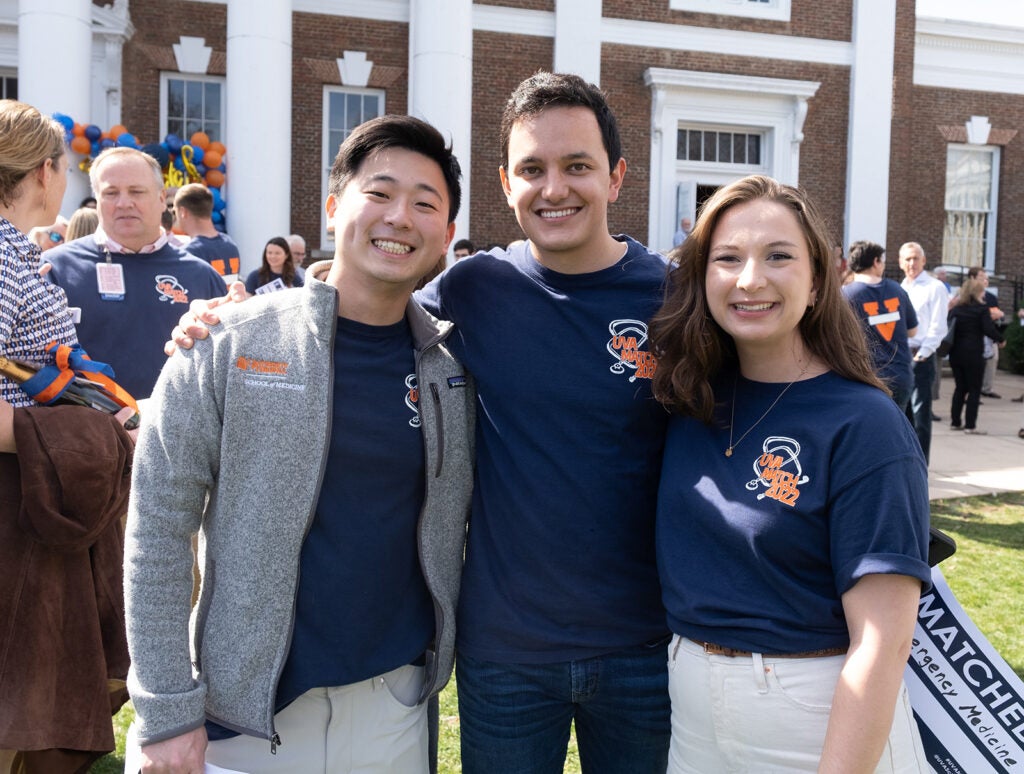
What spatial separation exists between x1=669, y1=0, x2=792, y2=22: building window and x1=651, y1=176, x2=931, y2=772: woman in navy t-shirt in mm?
16714

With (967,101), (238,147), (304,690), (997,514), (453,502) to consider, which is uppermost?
(967,101)

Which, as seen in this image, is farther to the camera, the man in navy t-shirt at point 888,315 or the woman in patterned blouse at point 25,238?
the man in navy t-shirt at point 888,315

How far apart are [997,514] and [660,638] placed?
21.7 ft

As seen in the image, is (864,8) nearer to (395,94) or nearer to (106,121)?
(395,94)

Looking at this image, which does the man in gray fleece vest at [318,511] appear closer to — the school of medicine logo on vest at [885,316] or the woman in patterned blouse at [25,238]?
the woman in patterned blouse at [25,238]

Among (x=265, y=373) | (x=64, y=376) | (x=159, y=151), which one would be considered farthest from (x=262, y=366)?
(x=159, y=151)

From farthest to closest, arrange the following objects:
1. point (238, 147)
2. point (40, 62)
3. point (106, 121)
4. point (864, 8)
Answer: point (864, 8), point (106, 121), point (238, 147), point (40, 62)

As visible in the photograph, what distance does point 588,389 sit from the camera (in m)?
2.25

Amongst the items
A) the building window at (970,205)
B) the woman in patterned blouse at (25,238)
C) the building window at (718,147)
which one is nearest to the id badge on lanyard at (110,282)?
the woman in patterned blouse at (25,238)

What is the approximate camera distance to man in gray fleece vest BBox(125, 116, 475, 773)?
1938 millimetres

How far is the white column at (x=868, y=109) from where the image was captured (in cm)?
1809

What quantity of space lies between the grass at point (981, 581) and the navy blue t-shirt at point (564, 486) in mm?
1828

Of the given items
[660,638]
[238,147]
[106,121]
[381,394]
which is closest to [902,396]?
[660,638]

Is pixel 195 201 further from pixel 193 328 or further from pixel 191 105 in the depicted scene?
pixel 191 105
